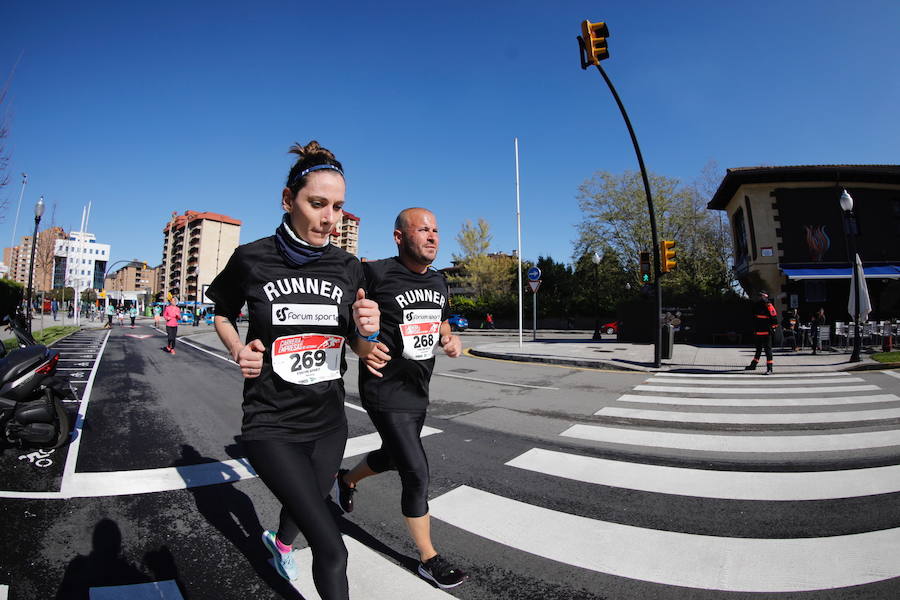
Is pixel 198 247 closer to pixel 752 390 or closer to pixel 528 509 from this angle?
pixel 752 390

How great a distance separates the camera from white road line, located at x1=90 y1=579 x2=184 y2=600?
192cm

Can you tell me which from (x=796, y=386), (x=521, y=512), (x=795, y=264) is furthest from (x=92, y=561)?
(x=795, y=264)

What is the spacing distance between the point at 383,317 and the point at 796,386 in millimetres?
8925

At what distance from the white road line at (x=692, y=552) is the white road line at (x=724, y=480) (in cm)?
65

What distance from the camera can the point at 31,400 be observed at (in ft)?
13.3

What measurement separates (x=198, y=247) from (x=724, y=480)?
112047mm

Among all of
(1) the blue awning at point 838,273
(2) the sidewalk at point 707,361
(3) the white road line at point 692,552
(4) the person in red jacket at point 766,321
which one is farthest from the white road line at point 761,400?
(1) the blue awning at point 838,273

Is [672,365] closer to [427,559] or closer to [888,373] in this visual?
[888,373]

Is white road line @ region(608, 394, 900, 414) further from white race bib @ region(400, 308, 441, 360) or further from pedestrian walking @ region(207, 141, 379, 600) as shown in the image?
pedestrian walking @ region(207, 141, 379, 600)

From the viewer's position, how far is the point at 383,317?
249cm

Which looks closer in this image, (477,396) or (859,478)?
(859,478)

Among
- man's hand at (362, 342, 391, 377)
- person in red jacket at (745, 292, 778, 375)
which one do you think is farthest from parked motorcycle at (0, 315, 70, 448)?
person in red jacket at (745, 292, 778, 375)

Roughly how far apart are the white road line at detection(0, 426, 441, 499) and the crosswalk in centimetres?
191

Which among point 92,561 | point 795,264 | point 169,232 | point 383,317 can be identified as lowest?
point 92,561
